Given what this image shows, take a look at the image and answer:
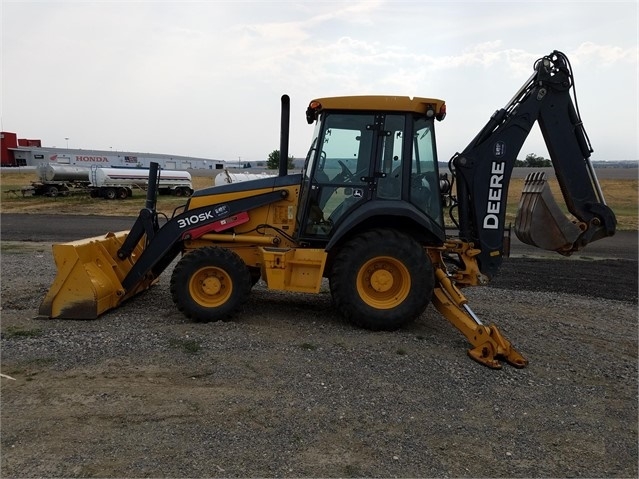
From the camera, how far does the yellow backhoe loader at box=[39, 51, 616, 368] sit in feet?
19.5

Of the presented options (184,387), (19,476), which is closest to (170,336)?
(184,387)

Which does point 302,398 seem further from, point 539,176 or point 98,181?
point 98,181

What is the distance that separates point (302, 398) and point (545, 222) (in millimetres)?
3806

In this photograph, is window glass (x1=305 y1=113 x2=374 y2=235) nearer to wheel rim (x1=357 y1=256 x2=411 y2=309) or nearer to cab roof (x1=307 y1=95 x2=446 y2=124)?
cab roof (x1=307 y1=95 x2=446 y2=124)

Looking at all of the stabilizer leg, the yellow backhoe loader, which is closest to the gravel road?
the stabilizer leg

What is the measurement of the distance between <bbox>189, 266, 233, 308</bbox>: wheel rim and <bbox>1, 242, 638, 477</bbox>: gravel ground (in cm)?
35

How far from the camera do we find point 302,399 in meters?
4.27

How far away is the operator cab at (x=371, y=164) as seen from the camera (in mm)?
5984

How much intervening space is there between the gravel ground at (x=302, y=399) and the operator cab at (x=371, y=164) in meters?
1.37

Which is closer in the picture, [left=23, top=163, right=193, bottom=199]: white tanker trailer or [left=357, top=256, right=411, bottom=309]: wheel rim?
[left=357, top=256, right=411, bottom=309]: wheel rim

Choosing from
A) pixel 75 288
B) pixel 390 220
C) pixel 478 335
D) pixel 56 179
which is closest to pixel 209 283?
pixel 75 288

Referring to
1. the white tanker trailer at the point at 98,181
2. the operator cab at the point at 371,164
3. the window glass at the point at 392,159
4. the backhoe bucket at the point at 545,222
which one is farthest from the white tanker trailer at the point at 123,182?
the backhoe bucket at the point at 545,222

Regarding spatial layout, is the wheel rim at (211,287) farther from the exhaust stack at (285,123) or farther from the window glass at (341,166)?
the exhaust stack at (285,123)

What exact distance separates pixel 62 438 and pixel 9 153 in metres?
69.0
